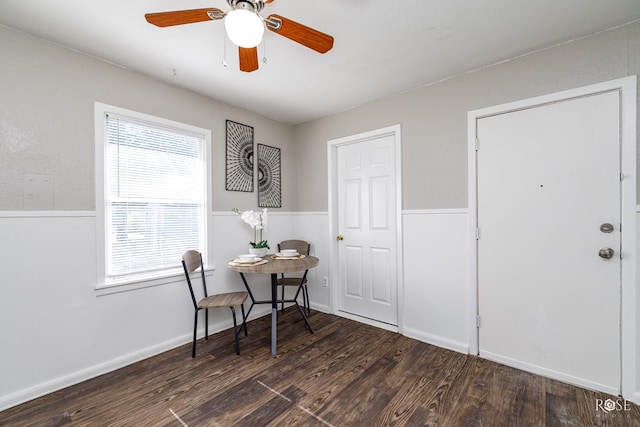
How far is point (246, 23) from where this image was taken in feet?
3.92

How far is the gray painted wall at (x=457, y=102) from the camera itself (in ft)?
5.99

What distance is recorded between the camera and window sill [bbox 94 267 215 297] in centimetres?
211

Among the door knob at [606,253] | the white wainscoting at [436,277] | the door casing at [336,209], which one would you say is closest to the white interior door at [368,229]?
the door casing at [336,209]

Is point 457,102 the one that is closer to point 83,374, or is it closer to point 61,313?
point 61,313

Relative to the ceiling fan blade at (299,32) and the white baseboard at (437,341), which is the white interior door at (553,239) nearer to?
the white baseboard at (437,341)

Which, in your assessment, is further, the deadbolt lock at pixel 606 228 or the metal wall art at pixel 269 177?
the metal wall art at pixel 269 177

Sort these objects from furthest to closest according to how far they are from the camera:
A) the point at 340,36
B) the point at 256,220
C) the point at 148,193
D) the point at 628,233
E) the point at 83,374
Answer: the point at 256,220 < the point at 148,193 < the point at 83,374 < the point at 340,36 < the point at 628,233

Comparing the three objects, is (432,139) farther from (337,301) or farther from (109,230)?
(109,230)

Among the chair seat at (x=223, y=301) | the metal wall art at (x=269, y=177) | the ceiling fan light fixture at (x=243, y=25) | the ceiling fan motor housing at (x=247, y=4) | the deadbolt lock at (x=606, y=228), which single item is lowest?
the chair seat at (x=223, y=301)

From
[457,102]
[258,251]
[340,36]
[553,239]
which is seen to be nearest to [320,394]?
[258,251]

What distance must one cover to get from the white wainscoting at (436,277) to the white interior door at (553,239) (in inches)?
6.4

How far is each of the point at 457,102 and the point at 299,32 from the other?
166 centimetres

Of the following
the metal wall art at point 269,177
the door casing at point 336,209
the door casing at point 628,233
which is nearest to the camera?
the door casing at point 628,233

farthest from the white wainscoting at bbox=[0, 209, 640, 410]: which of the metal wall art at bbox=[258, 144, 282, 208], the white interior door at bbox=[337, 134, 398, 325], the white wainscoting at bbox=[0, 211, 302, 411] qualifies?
the metal wall art at bbox=[258, 144, 282, 208]
